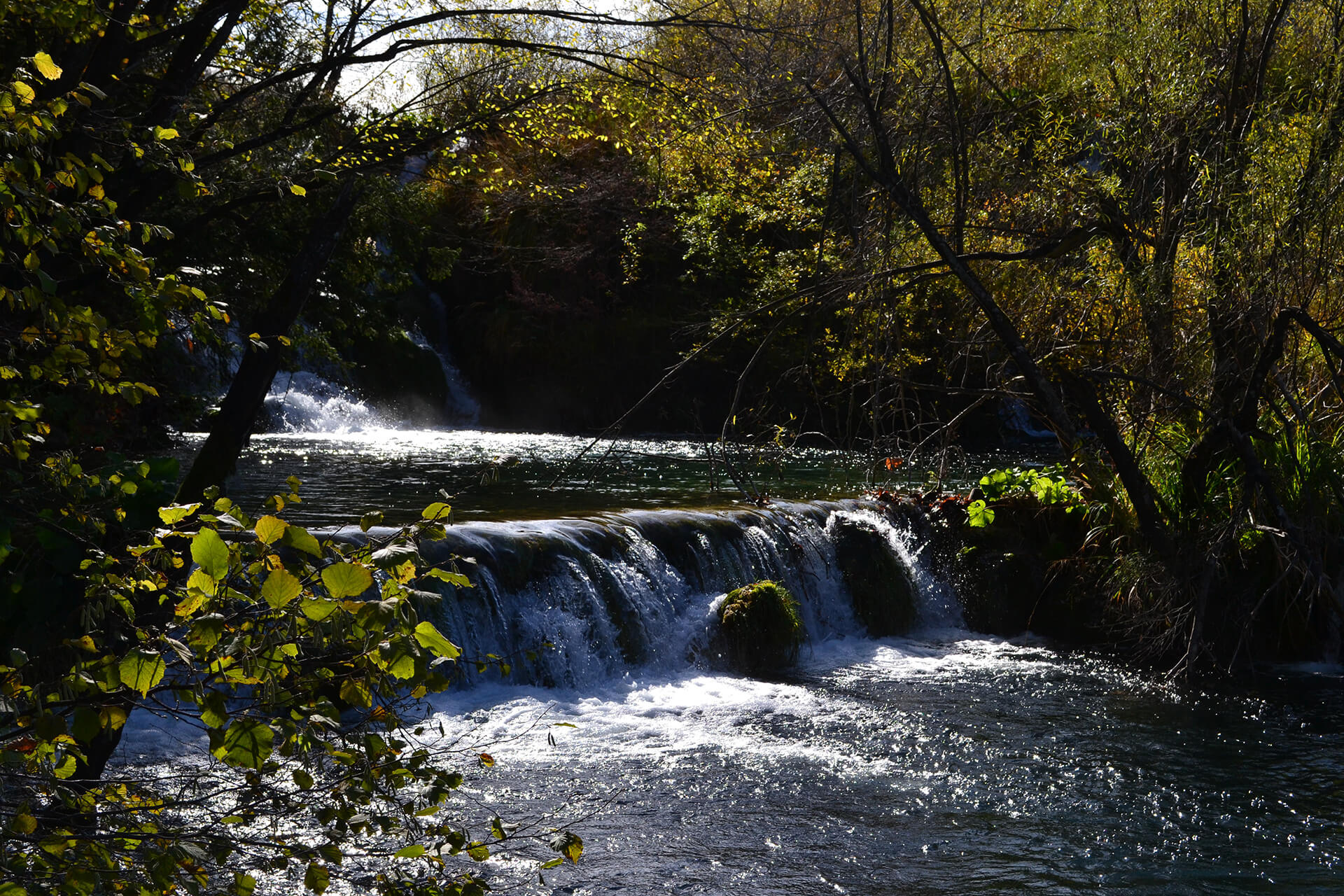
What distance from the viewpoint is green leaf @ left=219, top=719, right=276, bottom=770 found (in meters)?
1.70

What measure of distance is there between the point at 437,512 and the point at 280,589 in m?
0.40

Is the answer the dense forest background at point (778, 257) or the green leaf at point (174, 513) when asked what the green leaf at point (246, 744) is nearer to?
the dense forest background at point (778, 257)

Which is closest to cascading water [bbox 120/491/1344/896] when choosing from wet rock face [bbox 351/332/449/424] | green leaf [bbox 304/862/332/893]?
green leaf [bbox 304/862/332/893]

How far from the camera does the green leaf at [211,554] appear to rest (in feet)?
5.45

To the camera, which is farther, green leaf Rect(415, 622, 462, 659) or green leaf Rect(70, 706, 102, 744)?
green leaf Rect(70, 706, 102, 744)

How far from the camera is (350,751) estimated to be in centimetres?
199

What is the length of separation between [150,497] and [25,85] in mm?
3698

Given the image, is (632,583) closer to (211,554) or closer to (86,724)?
(86,724)

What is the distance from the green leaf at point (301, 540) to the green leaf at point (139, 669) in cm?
26

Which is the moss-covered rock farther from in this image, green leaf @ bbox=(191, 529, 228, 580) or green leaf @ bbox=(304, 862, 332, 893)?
green leaf @ bbox=(191, 529, 228, 580)

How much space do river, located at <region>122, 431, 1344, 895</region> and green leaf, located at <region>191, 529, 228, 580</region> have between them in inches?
55.3

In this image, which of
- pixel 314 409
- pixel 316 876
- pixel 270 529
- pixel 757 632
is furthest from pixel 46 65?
pixel 314 409

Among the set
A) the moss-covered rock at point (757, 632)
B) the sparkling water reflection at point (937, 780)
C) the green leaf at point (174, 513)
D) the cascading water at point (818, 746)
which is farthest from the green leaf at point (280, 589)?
the moss-covered rock at point (757, 632)

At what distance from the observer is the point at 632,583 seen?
948 centimetres
